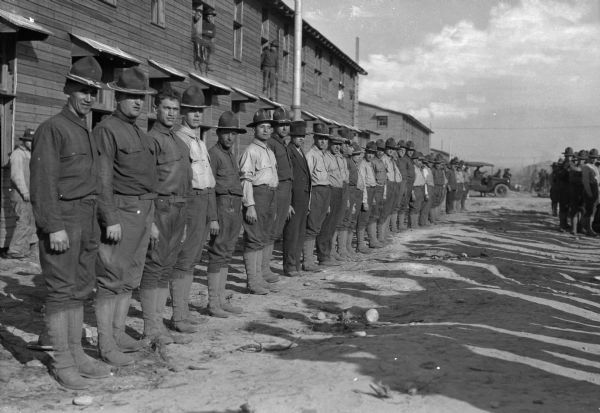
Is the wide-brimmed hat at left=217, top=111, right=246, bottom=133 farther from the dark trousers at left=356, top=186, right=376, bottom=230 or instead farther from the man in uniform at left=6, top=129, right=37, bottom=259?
the dark trousers at left=356, top=186, right=376, bottom=230

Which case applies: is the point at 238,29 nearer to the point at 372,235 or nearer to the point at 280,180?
the point at 372,235

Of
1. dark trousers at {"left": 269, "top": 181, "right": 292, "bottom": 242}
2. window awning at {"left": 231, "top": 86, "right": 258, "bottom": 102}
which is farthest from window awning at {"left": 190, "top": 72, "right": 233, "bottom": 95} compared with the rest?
dark trousers at {"left": 269, "top": 181, "right": 292, "bottom": 242}

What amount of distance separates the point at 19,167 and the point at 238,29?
10.1m

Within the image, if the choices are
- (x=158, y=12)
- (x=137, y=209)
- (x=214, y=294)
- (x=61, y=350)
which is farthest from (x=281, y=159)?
(x=158, y=12)

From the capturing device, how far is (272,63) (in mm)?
20156

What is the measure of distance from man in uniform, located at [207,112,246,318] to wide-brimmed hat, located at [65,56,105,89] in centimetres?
221

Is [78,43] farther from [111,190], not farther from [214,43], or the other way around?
[111,190]

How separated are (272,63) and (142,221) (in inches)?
622

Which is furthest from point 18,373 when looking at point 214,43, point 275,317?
point 214,43

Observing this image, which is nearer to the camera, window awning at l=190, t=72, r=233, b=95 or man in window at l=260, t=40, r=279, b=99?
window awning at l=190, t=72, r=233, b=95

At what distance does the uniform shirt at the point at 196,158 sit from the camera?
6.04 metres

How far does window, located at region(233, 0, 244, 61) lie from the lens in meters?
18.1

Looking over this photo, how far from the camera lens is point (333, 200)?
10.7 metres

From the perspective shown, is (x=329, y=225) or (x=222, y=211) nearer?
(x=222, y=211)
